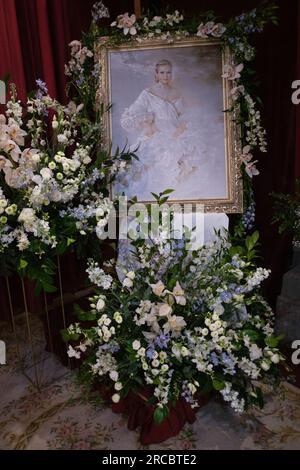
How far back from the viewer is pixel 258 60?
2.87m

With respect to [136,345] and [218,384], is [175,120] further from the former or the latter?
[218,384]

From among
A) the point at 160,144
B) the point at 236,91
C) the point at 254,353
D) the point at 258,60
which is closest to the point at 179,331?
the point at 254,353

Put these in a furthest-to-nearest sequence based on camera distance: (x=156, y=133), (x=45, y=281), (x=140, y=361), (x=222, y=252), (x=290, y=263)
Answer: (x=290, y=263) → (x=156, y=133) → (x=222, y=252) → (x=45, y=281) → (x=140, y=361)

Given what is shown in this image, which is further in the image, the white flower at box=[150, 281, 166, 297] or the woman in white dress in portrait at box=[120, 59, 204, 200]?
the woman in white dress in portrait at box=[120, 59, 204, 200]

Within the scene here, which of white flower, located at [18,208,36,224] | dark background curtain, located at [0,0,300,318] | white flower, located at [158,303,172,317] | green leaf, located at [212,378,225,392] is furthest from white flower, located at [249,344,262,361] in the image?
dark background curtain, located at [0,0,300,318]

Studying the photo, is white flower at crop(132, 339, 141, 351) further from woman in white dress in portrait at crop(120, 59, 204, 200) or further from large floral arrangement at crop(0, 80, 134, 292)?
woman in white dress in portrait at crop(120, 59, 204, 200)

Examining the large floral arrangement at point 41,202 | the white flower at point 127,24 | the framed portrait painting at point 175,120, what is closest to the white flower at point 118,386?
the large floral arrangement at point 41,202

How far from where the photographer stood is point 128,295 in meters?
1.88

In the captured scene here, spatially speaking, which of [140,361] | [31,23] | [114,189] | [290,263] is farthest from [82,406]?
[31,23]

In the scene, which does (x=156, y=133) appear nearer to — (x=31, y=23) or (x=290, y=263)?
(x=31, y=23)

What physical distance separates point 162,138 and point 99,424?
1492mm

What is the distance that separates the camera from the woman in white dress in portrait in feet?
7.32
